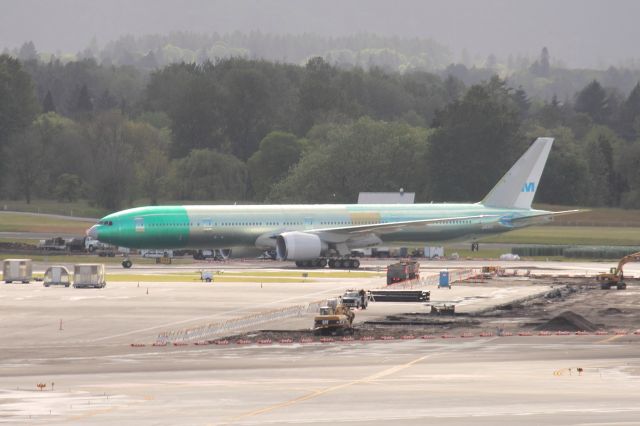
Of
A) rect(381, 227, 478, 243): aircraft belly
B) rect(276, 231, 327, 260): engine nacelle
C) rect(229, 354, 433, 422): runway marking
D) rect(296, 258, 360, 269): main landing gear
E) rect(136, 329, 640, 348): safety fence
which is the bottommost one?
rect(229, 354, 433, 422): runway marking

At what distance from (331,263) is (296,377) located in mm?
59100

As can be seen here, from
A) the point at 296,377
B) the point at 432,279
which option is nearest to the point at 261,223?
the point at 432,279

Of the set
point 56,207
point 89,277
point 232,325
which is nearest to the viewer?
point 232,325

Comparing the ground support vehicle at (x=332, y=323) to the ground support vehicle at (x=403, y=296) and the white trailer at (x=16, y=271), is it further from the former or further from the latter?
the white trailer at (x=16, y=271)

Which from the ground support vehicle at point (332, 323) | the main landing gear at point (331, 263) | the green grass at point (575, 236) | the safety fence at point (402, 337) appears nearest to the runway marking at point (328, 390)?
the safety fence at point (402, 337)

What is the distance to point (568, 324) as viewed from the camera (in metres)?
55.6

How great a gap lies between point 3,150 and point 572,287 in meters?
129

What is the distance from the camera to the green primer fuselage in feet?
318

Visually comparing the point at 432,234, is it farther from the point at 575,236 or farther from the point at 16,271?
the point at 575,236

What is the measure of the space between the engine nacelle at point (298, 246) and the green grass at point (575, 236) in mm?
30757

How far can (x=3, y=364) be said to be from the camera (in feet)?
145

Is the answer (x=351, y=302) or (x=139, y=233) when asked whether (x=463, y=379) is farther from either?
(x=139, y=233)

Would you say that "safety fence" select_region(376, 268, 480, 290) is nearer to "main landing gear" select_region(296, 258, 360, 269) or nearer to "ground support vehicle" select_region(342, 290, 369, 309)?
"main landing gear" select_region(296, 258, 360, 269)

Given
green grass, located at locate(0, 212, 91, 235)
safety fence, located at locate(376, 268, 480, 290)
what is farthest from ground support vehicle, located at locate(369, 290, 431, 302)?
green grass, located at locate(0, 212, 91, 235)
